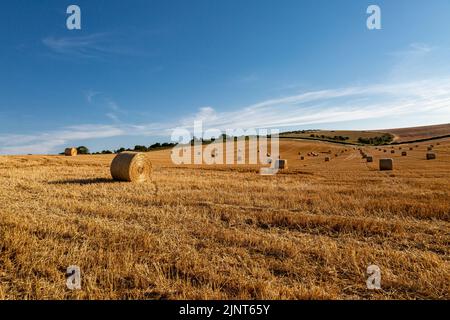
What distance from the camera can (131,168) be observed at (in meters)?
17.2

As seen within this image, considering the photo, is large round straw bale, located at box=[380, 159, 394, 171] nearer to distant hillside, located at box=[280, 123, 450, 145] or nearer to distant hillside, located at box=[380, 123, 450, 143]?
distant hillside, located at box=[280, 123, 450, 145]

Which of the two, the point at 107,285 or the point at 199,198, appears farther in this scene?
the point at 199,198

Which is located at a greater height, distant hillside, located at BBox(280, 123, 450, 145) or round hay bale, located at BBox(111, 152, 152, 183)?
distant hillside, located at BBox(280, 123, 450, 145)

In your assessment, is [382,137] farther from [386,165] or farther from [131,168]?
[131,168]

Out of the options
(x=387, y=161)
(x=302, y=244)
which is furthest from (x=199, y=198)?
(x=387, y=161)

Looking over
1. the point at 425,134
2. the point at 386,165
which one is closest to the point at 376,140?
the point at 425,134

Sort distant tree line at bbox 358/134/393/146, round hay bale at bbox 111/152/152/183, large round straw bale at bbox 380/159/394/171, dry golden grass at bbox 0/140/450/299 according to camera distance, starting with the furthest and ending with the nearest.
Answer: distant tree line at bbox 358/134/393/146
large round straw bale at bbox 380/159/394/171
round hay bale at bbox 111/152/152/183
dry golden grass at bbox 0/140/450/299

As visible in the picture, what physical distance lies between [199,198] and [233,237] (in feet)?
15.8

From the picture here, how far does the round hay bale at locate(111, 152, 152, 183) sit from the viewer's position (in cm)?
1712

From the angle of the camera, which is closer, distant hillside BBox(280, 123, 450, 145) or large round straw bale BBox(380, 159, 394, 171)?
large round straw bale BBox(380, 159, 394, 171)

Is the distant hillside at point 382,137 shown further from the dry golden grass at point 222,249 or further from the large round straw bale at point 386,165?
the dry golden grass at point 222,249

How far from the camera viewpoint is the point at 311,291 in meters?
3.85

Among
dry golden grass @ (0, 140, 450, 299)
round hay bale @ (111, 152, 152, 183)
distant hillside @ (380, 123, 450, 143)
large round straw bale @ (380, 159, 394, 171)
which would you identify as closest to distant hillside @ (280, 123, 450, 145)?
distant hillside @ (380, 123, 450, 143)
